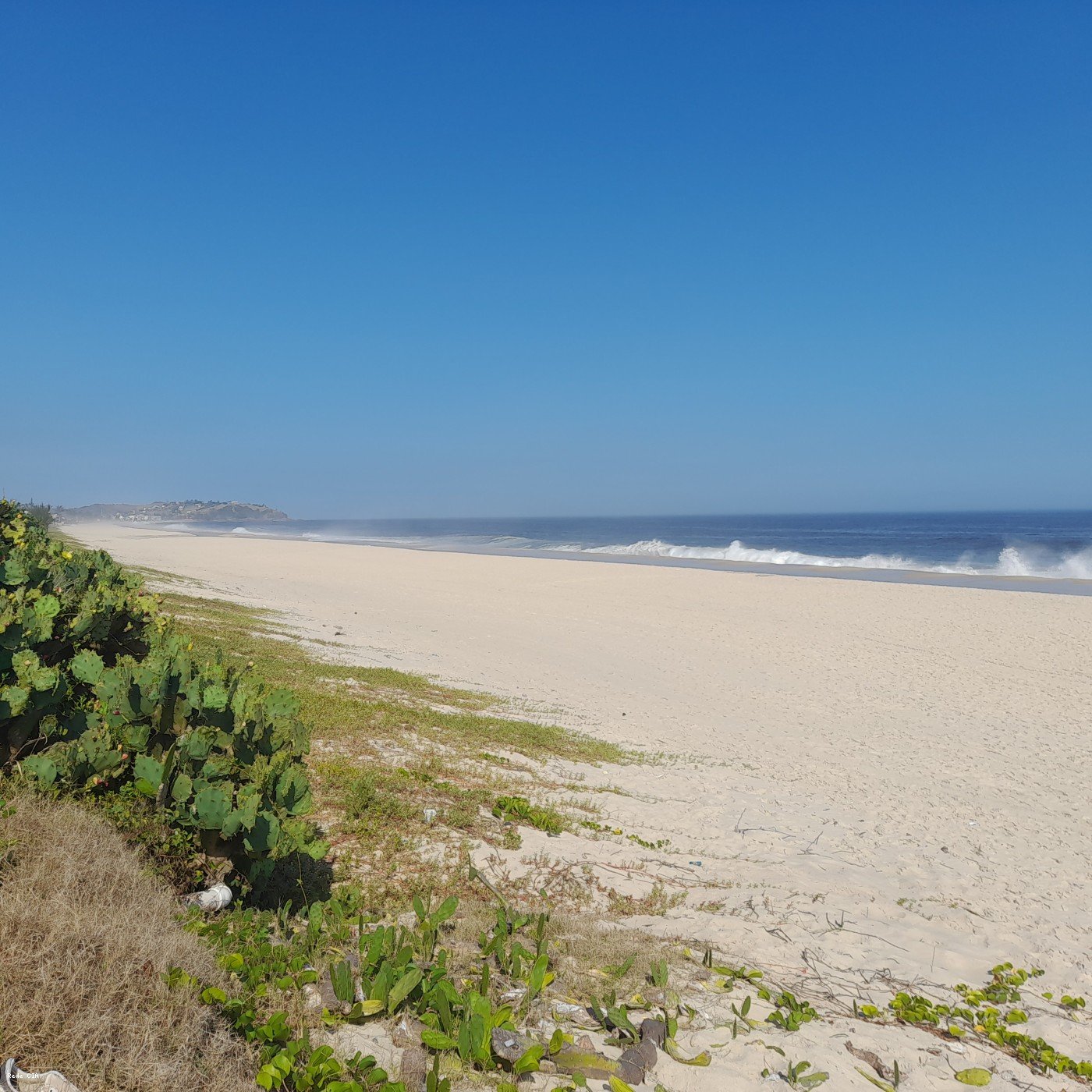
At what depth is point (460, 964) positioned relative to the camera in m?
4.18

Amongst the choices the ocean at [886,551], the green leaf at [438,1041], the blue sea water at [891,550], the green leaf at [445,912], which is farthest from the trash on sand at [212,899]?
the blue sea water at [891,550]

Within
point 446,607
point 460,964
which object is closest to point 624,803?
point 460,964

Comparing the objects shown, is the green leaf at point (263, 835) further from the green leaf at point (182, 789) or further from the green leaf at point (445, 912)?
the green leaf at point (445, 912)

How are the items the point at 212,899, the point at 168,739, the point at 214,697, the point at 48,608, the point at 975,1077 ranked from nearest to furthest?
the point at 975,1077 → the point at 212,899 → the point at 214,697 → the point at 168,739 → the point at 48,608

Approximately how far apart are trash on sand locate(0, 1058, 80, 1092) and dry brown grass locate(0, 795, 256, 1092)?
0.07 metres

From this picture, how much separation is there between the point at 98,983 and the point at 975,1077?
3988 millimetres

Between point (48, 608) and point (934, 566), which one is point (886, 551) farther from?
point (48, 608)

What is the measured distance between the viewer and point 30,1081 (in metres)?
2.22

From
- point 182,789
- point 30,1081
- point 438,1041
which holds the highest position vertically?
point 182,789

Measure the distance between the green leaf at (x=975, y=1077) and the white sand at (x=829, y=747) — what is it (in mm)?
120

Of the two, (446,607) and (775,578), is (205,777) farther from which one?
(775,578)

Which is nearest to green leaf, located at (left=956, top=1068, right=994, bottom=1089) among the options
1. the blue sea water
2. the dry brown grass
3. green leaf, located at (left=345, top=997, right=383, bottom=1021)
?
green leaf, located at (left=345, top=997, right=383, bottom=1021)

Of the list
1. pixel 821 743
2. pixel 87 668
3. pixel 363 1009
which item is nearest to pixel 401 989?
pixel 363 1009

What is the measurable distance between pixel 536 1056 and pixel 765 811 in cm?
647
